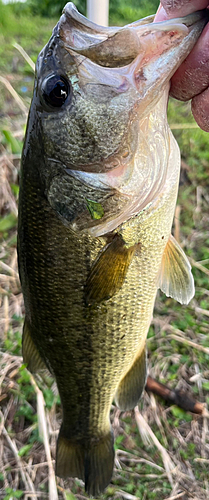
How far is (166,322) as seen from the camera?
265 cm

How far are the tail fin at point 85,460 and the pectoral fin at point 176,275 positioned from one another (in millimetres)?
737

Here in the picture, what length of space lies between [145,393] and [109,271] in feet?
4.77

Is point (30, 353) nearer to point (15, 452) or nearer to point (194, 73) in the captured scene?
point (15, 452)

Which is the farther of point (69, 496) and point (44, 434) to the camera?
point (44, 434)

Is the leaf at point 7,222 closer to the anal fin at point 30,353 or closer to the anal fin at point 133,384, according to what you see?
the anal fin at point 30,353

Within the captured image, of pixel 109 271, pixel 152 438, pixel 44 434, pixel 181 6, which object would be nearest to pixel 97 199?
pixel 109 271

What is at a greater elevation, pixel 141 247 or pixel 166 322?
pixel 141 247

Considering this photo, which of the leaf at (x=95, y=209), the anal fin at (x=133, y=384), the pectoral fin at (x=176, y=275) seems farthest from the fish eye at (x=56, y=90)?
the anal fin at (x=133, y=384)

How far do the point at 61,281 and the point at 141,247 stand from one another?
277mm

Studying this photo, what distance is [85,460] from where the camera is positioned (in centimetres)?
166

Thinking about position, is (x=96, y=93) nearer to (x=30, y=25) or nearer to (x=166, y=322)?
(x=166, y=322)

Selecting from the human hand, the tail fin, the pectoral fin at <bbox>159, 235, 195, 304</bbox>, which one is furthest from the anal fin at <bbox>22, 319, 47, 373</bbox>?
the human hand

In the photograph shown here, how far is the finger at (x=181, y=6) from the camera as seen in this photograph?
3.21 feet

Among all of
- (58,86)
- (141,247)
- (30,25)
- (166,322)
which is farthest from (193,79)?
(30,25)
